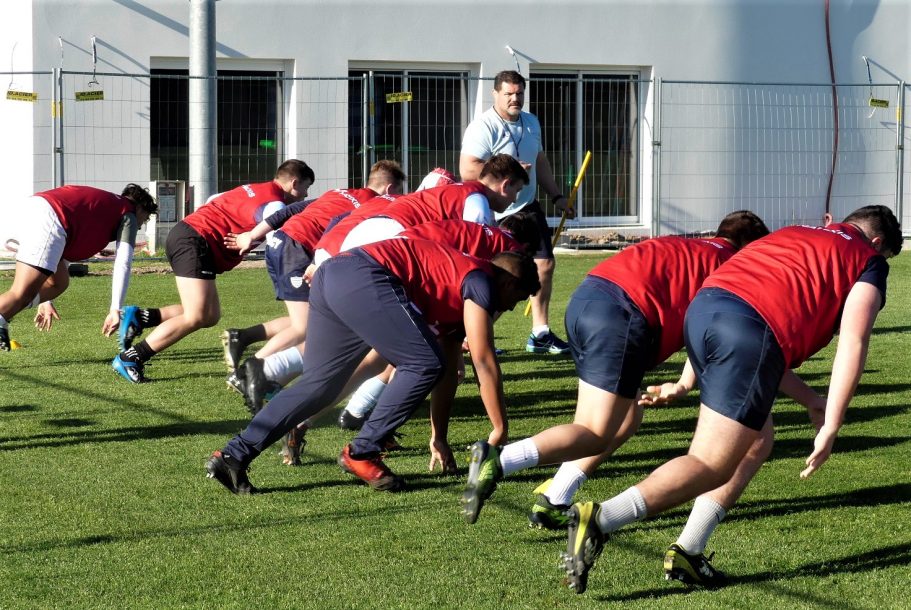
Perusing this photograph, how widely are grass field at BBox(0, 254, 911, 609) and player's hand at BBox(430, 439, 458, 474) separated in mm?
112

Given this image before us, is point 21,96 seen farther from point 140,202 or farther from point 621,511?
point 621,511

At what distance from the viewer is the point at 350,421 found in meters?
7.20

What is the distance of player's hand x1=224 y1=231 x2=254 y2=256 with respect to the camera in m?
8.47

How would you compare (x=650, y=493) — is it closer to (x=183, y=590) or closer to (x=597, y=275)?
(x=597, y=275)

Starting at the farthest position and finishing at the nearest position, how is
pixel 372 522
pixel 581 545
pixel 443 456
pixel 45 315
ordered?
pixel 45 315 → pixel 443 456 → pixel 372 522 → pixel 581 545

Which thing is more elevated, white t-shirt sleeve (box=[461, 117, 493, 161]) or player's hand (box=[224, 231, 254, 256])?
white t-shirt sleeve (box=[461, 117, 493, 161])

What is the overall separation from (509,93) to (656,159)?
29.1 feet

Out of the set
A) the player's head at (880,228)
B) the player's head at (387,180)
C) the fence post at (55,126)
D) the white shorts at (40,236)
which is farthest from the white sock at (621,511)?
the fence post at (55,126)

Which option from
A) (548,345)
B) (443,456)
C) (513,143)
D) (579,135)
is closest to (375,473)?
(443,456)

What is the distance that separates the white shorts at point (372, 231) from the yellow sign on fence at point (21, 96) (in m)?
9.29

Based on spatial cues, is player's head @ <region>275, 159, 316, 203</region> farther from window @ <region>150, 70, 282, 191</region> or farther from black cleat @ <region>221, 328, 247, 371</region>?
window @ <region>150, 70, 282, 191</region>

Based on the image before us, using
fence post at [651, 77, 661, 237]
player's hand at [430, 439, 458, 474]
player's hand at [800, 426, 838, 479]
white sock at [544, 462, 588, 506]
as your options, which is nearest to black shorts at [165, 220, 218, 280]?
player's hand at [430, 439, 458, 474]

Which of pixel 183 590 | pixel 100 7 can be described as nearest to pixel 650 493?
pixel 183 590

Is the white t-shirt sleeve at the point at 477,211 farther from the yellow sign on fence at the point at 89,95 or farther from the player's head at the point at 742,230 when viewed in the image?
the yellow sign on fence at the point at 89,95
